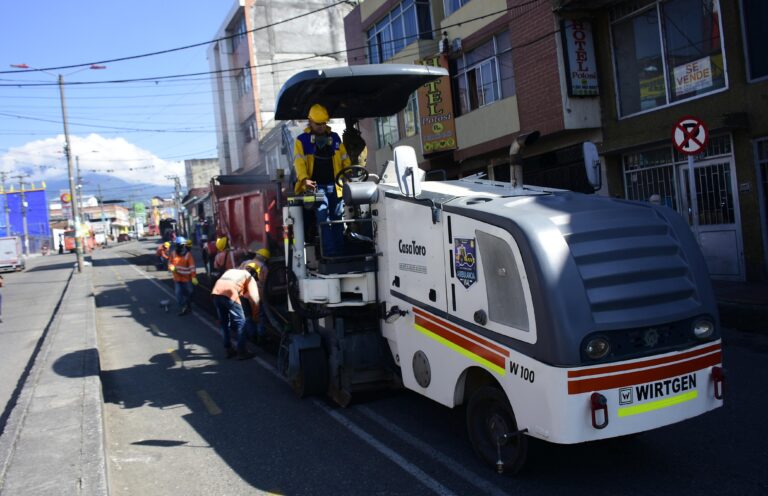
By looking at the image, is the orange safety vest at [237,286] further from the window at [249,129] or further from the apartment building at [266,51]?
the window at [249,129]

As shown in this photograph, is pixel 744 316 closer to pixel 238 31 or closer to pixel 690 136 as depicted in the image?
pixel 690 136

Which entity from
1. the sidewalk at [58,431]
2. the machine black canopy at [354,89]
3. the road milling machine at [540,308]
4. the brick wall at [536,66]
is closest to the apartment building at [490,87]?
the brick wall at [536,66]

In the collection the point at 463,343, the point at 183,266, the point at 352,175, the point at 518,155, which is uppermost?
the point at 352,175

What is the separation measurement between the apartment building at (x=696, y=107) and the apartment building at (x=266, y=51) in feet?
75.1

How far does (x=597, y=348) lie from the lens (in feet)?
13.1

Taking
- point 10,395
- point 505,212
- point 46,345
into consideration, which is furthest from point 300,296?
point 46,345

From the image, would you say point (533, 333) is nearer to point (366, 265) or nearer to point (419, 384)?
point (419, 384)

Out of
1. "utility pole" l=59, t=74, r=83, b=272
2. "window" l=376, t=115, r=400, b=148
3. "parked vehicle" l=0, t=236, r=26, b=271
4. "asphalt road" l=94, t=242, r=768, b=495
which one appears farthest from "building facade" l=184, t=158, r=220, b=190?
"asphalt road" l=94, t=242, r=768, b=495

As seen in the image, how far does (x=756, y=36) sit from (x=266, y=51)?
30.2 m

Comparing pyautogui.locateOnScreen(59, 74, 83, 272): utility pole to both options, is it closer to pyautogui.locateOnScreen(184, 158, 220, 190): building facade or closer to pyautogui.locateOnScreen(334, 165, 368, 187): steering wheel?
pyautogui.locateOnScreen(334, 165, 368, 187): steering wheel

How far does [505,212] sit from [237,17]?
126ft

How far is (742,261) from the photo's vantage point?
39.1 feet

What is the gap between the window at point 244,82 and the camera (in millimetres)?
38481

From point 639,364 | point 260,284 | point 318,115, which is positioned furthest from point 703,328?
point 260,284
